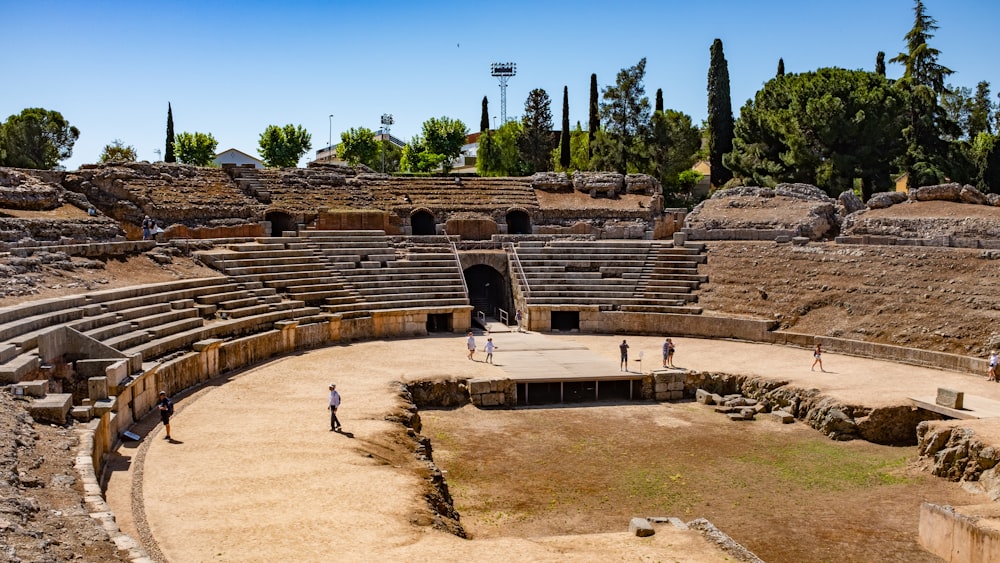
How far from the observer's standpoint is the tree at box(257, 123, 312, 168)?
64438 mm

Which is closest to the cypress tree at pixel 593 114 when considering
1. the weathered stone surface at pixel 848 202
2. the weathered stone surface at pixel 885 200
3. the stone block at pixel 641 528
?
the weathered stone surface at pixel 848 202

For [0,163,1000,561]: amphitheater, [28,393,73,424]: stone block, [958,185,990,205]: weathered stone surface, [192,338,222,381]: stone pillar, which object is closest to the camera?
[0,163,1000,561]: amphitheater

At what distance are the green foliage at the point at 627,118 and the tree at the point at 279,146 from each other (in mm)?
24649

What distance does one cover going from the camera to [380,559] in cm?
1071

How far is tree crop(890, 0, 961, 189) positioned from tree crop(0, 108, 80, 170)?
52116mm

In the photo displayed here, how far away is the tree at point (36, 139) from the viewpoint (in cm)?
5081

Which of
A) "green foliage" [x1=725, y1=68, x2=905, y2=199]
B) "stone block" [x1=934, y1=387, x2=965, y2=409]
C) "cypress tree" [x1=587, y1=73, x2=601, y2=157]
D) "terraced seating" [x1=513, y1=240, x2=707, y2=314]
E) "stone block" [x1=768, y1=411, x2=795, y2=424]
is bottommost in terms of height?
"stone block" [x1=768, y1=411, x2=795, y2=424]

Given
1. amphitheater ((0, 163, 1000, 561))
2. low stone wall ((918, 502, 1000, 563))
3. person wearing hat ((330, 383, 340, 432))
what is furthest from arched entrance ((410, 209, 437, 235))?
low stone wall ((918, 502, 1000, 563))

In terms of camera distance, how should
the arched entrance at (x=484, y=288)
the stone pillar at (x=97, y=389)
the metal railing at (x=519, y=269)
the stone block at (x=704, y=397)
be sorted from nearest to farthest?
→ the stone pillar at (x=97, y=389) < the stone block at (x=704, y=397) < the metal railing at (x=519, y=269) < the arched entrance at (x=484, y=288)

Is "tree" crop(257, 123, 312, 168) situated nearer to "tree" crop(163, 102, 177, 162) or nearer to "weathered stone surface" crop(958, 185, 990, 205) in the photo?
"tree" crop(163, 102, 177, 162)

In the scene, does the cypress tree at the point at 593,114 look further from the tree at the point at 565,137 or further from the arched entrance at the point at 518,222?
the arched entrance at the point at 518,222

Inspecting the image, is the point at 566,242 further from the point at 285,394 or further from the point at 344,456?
the point at 344,456

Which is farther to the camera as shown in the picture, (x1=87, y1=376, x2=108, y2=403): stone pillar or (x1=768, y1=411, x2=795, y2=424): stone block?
(x1=768, y1=411, x2=795, y2=424): stone block

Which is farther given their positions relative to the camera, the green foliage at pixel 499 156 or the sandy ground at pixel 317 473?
the green foliage at pixel 499 156
